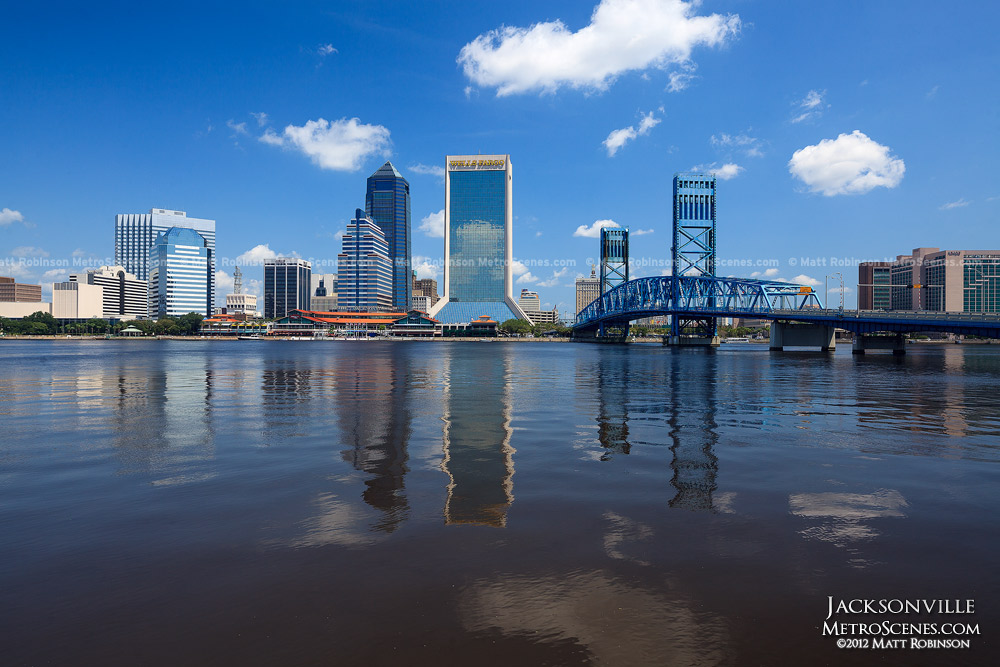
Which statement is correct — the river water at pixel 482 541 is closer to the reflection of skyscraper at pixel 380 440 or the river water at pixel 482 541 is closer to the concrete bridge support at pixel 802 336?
the reflection of skyscraper at pixel 380 440

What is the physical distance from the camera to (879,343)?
113000 millimetres

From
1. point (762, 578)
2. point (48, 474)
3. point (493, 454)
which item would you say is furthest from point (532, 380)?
point (762, 578)

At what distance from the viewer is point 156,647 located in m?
6.61

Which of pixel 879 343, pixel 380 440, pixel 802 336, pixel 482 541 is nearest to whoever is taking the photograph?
pixel 482 541

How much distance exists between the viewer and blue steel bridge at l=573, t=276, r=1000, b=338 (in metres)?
87.9

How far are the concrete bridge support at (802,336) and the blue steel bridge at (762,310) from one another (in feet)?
5.97

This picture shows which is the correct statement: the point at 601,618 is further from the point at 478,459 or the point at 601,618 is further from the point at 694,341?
the point at 694,341

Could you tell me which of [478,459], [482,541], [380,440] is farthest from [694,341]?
[482,541]

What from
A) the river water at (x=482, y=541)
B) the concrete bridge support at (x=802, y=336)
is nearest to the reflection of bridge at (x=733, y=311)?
the concrete bridge support at (x=802, y=336)

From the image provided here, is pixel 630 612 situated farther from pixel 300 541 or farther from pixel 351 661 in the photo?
pixel 300 541

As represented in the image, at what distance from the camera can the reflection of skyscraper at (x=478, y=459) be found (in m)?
11.9

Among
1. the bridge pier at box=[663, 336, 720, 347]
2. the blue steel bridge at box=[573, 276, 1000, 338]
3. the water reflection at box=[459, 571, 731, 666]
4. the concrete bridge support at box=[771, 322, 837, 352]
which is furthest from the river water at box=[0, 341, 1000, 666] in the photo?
the bridge pier at box=[663, 336, 720, 347]

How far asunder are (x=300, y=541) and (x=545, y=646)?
525 cm

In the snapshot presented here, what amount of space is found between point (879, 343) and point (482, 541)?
128 meters
